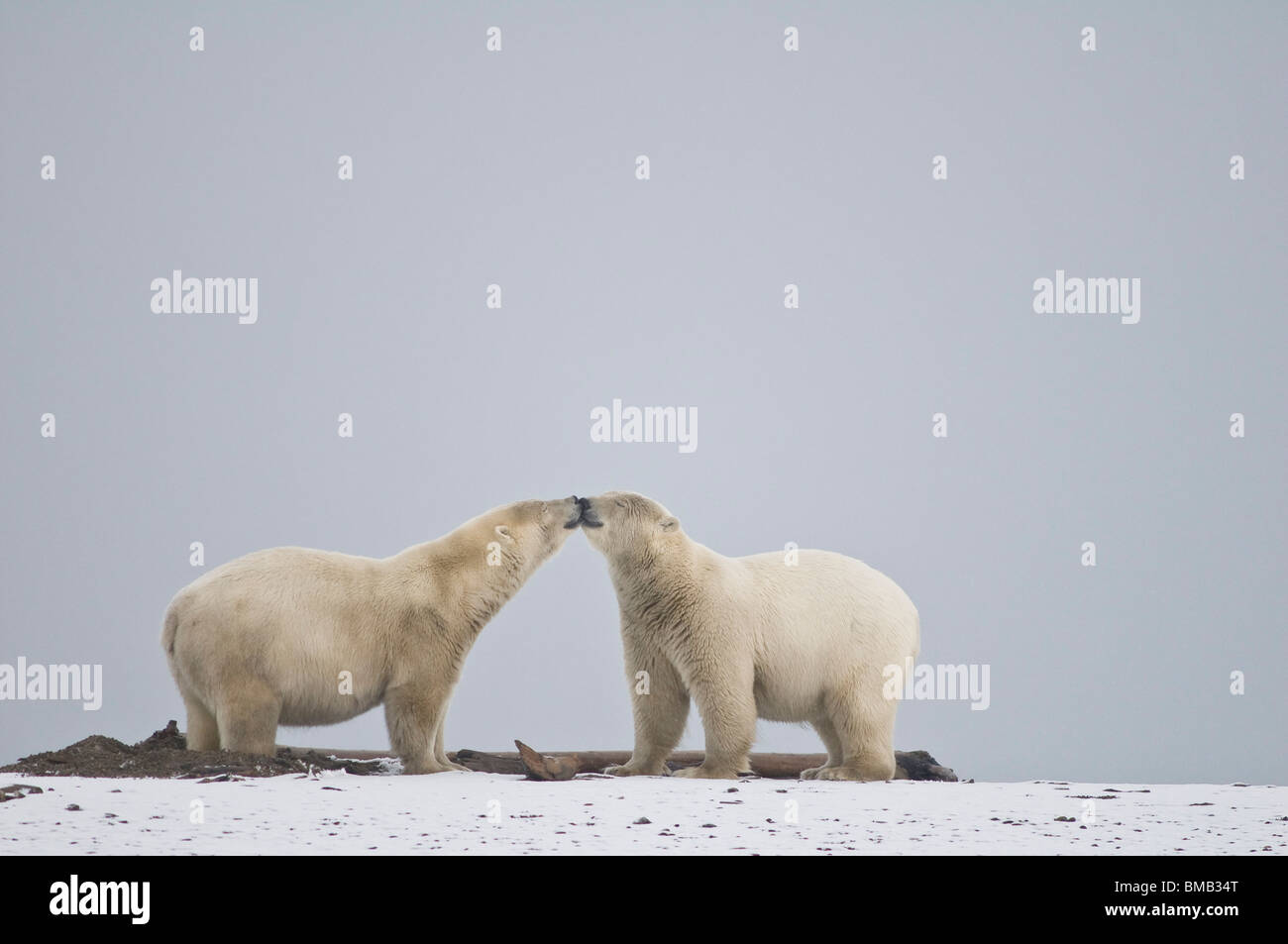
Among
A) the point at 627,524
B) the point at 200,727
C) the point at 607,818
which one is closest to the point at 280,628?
the point at 200,727

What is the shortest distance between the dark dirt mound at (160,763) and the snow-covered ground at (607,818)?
370 millimetres

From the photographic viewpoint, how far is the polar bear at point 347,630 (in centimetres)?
1251

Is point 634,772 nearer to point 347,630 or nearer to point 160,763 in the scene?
point 347,630

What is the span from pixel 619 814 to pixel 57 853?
3835mm

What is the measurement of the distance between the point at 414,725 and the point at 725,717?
2836 millimetres

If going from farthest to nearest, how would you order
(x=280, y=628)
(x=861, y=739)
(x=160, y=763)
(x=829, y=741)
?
(x=829, y=741) < (x=861, y=739) < (x=280, y=628) < (x=160, y=763)

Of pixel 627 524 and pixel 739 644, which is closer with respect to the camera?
pixel 739 644

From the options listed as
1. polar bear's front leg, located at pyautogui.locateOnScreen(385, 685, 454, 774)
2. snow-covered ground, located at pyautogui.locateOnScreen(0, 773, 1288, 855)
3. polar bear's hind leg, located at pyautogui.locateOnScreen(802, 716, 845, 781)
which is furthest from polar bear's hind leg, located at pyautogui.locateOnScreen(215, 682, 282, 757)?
polar bear's hind leg, located at pyautogui.locateOnScreen(802, 716, 845, 781)

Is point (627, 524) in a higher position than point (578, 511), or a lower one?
lower

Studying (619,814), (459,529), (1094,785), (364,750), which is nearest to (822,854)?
(619,814)

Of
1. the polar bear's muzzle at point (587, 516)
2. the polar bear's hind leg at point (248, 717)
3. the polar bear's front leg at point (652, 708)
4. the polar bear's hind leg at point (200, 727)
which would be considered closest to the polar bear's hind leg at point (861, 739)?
the polar bear's front leg at point (652, 708)

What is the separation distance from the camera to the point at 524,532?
13.8m

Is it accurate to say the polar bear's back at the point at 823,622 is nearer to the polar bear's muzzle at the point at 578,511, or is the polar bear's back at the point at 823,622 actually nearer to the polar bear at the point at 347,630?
the polar bear's muzzle at the point at 578,511

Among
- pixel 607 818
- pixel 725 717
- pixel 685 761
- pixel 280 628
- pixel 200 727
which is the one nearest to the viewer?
pixel 607 818
